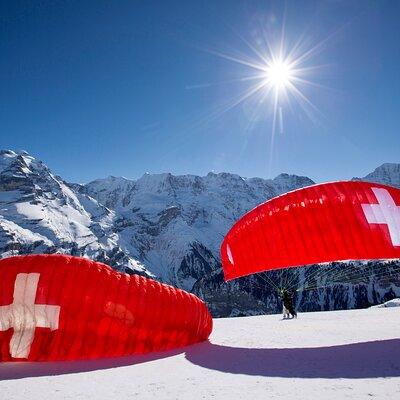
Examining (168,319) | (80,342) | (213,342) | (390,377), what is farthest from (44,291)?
(390,377)

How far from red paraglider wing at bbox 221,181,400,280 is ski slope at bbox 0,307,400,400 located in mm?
3048

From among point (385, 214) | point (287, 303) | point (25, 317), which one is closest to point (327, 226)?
point (385, 214)

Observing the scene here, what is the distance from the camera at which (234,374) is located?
967 cm

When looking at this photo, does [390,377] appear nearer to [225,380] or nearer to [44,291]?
[225,380]

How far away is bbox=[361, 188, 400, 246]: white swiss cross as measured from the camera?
15.1m

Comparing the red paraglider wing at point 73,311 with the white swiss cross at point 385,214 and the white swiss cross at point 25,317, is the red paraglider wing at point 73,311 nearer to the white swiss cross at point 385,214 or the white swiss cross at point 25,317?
the white swiss cross at point 25,317

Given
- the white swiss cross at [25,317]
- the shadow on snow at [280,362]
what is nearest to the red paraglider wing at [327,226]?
the shadow on snow at [280,362]

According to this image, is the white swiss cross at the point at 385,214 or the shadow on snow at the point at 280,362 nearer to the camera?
the shadow on snow at the point at 280,362

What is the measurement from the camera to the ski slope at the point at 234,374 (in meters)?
8.02

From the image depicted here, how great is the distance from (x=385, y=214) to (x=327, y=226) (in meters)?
2.15

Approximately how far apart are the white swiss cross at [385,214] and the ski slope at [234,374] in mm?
3616

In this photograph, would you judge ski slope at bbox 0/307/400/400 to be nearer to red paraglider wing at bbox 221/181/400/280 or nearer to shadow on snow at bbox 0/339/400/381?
shadow on snow at bbox 0/339/400/381

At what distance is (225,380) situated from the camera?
9.11 m

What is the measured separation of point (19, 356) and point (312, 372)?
8.53m
